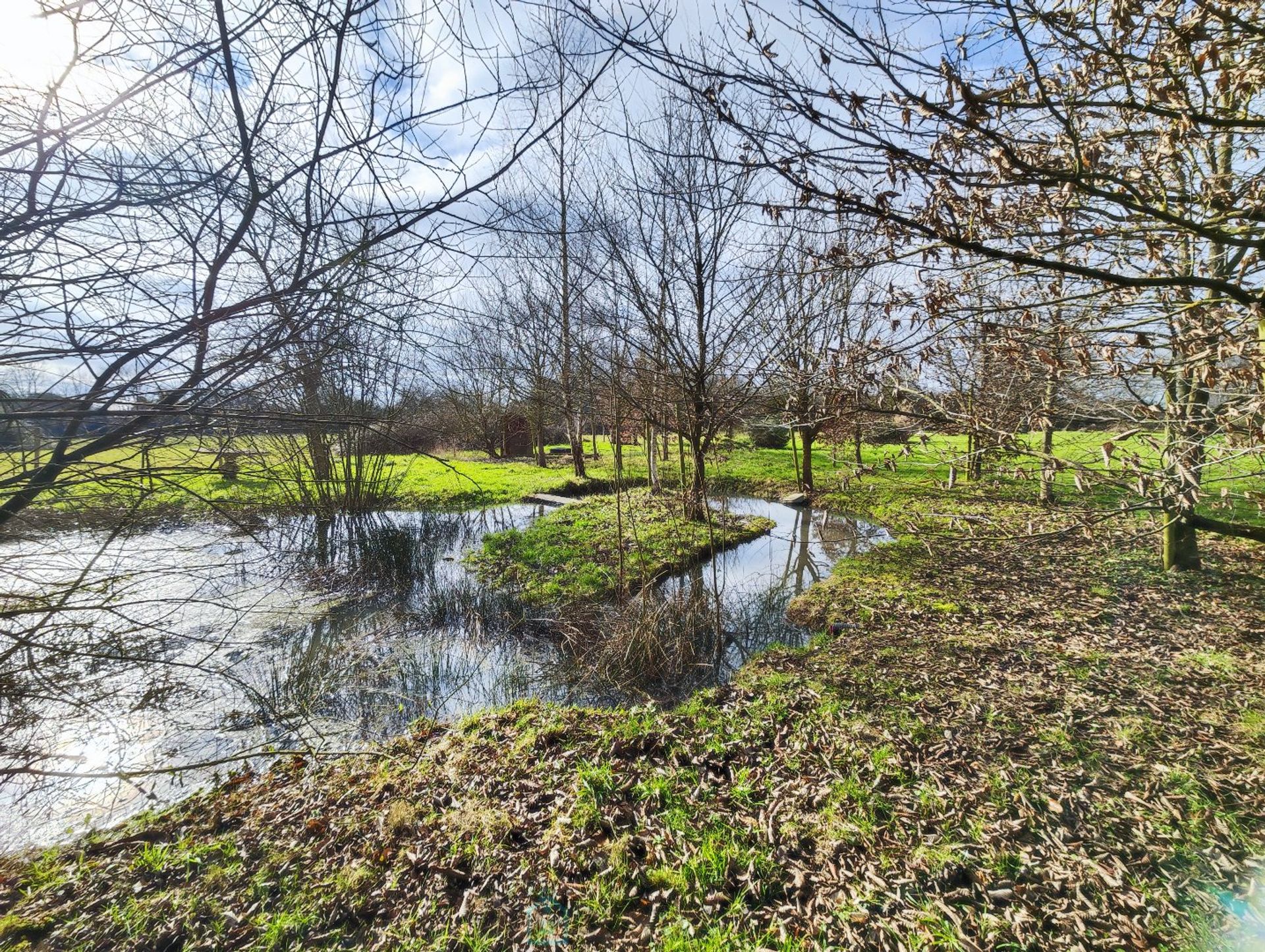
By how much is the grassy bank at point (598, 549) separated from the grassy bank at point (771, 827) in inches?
112

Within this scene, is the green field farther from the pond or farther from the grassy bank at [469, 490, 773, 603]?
the grassy bank at [469, 490, 773, 603]

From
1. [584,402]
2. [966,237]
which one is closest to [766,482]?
[584,402]

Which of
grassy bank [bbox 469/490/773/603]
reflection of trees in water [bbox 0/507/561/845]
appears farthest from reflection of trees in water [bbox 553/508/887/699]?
reflection of trees in water [bbox 0/507/561/845]

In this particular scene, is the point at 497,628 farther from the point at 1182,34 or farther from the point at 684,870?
the point at 1182,34

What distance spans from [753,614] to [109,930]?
6.29 metres

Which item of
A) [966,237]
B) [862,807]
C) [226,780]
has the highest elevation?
[966,237]

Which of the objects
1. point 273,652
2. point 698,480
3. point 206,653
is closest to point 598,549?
point 698,480

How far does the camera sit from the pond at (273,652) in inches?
108

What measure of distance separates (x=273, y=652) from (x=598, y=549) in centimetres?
510

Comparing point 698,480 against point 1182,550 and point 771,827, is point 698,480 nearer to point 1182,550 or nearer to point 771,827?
point 771,827

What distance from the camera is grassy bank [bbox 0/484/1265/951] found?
2.65m

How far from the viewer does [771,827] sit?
3.22m

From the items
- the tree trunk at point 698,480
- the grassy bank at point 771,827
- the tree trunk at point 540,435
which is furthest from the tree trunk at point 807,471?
the tree trunk at point 540,435

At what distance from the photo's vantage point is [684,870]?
2988 millimetres
